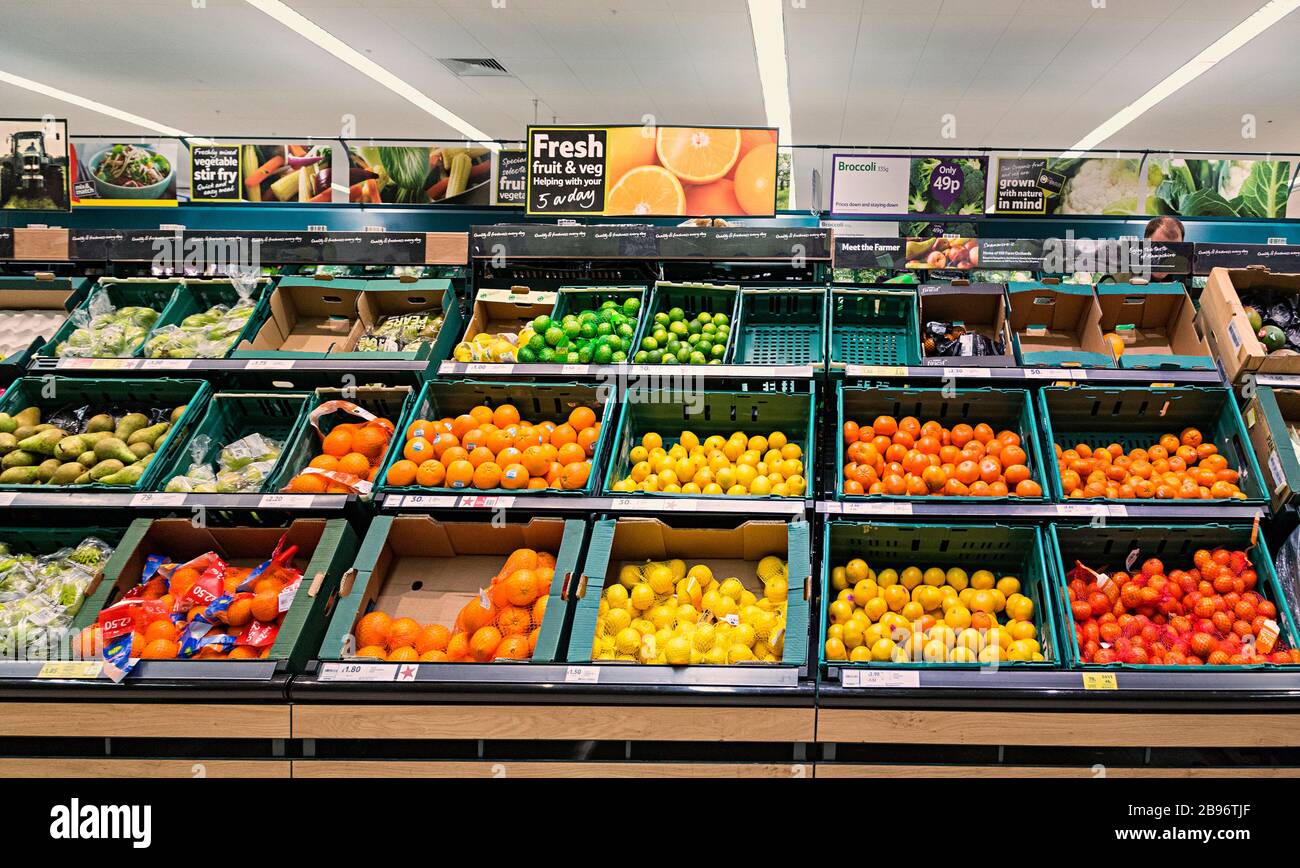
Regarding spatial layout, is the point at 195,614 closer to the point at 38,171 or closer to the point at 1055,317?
the point at 38,171

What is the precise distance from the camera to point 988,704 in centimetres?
196

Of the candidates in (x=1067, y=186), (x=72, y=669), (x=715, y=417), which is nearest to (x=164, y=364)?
(x=72, y=669)

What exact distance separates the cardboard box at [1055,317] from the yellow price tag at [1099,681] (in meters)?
1.41

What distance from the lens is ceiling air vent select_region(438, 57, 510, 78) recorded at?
874cm

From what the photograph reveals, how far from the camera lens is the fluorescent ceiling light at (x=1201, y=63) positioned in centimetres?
637

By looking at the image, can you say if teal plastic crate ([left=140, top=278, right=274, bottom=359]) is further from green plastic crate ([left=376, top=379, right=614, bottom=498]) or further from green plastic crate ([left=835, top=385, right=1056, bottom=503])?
green plastic crate ([left=835, top=385, right=1056, bottom=503])

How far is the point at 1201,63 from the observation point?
7793 mm

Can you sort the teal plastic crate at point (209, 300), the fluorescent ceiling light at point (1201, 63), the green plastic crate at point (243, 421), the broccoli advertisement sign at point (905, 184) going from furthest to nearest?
1. the fluorescent ceiling light at point (1201, 63)
2. the broccoli advertisement sign at point (905, 184)
3. the teal plastic crate at point (209, 300)
4. the green plastic crate at point (243, 421)

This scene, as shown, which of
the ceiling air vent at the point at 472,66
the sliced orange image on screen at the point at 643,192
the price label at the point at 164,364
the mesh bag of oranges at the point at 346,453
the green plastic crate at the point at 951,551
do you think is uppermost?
the ceiling air vent at the point at 472,66

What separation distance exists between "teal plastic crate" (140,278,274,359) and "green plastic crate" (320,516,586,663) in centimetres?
128

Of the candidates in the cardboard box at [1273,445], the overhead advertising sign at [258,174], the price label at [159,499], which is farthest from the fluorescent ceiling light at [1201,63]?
the price label at [159,499]

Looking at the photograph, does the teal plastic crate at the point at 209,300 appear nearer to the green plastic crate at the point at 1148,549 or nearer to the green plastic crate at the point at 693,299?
the green plastic crate at the point at 693,299

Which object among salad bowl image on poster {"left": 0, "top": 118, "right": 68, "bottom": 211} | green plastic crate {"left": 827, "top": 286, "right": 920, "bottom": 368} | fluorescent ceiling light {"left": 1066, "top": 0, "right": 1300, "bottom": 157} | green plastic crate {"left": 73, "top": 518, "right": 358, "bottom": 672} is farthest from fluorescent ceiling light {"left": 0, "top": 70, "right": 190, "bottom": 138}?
green plastic crate {"left": 827, "top": 286, "right": 920, "bottom": 368}
